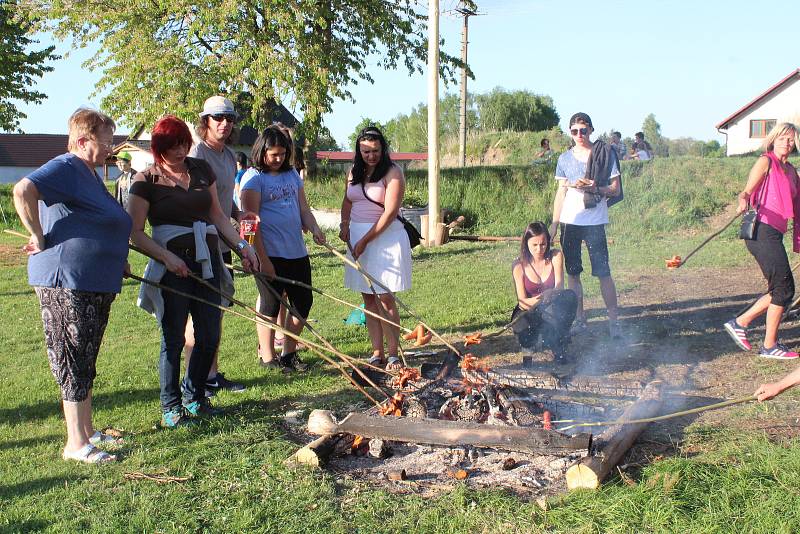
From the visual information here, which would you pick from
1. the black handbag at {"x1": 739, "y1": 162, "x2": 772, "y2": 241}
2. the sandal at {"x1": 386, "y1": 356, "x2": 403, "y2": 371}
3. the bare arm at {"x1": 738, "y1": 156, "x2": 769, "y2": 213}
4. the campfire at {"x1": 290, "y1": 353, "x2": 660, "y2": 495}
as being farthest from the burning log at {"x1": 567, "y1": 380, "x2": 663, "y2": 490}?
the bare arm at {"x1": 738, "y1": 156, "x2": 769, "y2": 213}

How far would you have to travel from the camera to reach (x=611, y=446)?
3736 millimetres

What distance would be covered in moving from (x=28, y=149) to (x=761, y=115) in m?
49.6

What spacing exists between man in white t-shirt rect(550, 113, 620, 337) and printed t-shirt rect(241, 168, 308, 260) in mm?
2221

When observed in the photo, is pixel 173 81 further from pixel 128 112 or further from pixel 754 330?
pixel 754 330

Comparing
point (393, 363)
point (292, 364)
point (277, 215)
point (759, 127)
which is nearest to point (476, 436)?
point (393, 363)

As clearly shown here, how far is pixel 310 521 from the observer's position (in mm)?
3350

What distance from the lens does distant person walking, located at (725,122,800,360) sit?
18.9 feet

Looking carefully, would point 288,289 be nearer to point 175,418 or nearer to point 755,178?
point 175,418

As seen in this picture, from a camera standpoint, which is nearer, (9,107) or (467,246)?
(467,246)

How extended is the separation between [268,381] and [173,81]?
1563cm

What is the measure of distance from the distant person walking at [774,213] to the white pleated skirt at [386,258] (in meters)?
2.64

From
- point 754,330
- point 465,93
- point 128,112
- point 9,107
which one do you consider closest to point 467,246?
point 754,330

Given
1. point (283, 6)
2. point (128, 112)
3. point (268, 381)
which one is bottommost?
point (268, 381)

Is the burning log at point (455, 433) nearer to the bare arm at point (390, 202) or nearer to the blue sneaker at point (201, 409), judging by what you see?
the blue sneaker at point (201, 409)
